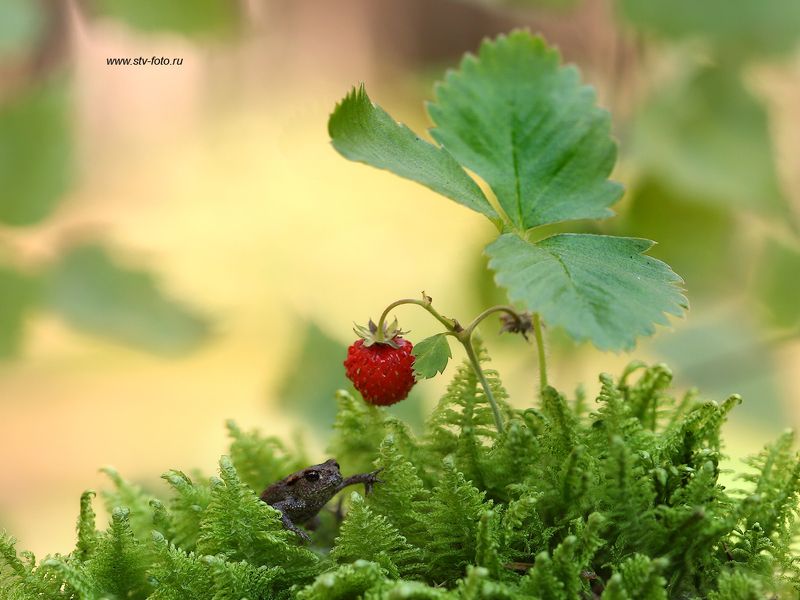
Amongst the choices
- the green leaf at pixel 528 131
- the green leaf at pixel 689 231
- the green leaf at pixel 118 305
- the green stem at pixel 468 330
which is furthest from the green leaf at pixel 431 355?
the green leaf at pixel 118 305

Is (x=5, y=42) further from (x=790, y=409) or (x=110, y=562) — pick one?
(x=790, y=409)

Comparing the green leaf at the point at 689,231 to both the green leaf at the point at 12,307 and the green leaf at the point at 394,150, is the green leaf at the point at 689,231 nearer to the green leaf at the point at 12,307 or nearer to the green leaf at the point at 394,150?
the green leaf at the point at 394,150

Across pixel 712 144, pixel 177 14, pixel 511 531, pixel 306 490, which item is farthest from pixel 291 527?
pixel 177 14

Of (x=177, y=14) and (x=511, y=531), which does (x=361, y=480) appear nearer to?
(x=511, y=531)

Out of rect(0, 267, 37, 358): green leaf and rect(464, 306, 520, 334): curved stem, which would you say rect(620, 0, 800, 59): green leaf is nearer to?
rect(464, 306, 520, 334): curved stem

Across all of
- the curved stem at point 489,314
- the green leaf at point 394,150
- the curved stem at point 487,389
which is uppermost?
the green leaf at point 394,150

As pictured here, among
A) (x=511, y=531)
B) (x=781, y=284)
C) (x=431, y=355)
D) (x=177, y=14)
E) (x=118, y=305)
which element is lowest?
(x=511, y=531)
